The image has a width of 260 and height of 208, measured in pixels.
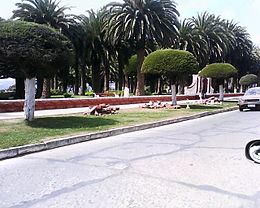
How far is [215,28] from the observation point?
52.7m

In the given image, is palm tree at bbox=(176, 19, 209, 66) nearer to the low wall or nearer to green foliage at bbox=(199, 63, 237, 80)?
green foliage at bbox=(199, 63, 237, 80)

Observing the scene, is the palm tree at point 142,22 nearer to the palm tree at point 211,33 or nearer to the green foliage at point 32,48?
the palm tree at point 211,33

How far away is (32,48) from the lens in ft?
38.7

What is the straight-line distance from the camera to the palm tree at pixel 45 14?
1361 inches

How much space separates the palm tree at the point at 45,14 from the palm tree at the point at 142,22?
498 centimetres

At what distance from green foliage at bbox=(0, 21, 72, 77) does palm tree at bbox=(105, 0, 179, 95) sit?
2416cm

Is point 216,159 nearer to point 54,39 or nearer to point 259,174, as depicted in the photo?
point 259,174

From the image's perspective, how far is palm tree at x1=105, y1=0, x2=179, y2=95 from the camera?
36.6 meters

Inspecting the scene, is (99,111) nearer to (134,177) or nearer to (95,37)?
(134,177)

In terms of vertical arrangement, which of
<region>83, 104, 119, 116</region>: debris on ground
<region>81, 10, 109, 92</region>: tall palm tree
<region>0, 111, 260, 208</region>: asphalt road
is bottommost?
<region>0, 111, 260, 208</region>: asphalt road

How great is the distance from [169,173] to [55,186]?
196 cm

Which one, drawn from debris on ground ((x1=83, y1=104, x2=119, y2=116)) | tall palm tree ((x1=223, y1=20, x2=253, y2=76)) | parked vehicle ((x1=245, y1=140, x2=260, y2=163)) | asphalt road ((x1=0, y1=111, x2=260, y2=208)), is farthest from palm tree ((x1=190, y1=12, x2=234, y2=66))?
parked vehicle ((x1=245, y1=140, x2=260, y2=163))

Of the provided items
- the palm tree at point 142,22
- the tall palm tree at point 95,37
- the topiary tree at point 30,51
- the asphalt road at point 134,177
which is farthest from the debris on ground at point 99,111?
the tall palm tree at point 95,37

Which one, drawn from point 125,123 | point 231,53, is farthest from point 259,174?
point 231,53
